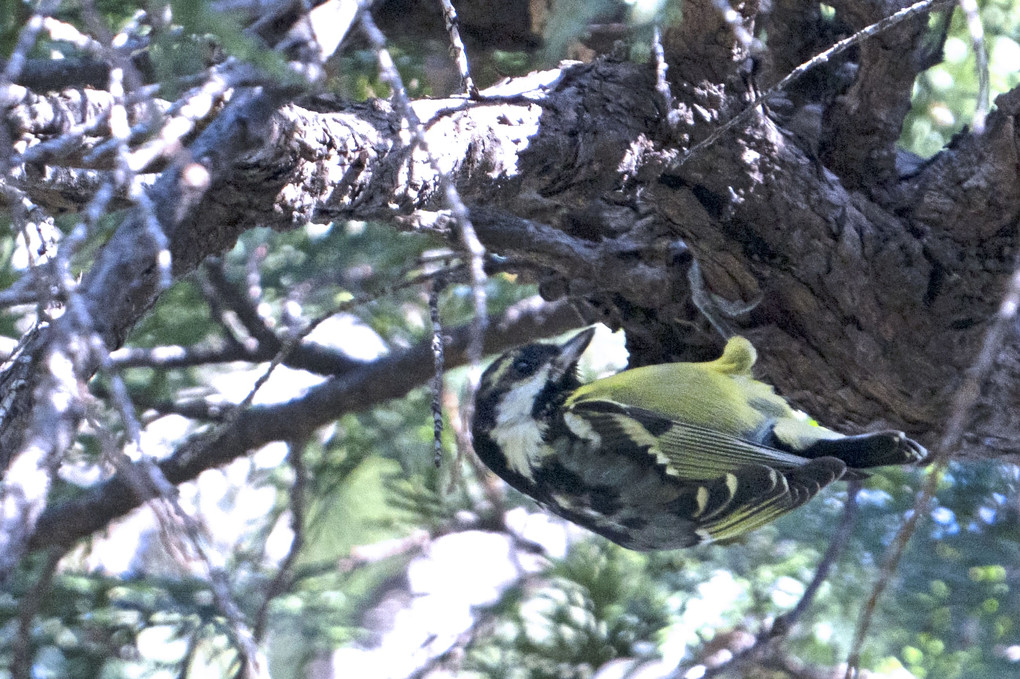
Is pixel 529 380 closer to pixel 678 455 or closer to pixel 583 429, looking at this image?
pixel 583 429

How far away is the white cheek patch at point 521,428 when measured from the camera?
262cm

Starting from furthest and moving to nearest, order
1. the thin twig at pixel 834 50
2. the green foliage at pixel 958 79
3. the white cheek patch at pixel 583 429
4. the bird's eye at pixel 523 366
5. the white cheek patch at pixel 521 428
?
the green foliage at pixel 958 79 < the bird's eye at pixel 523 366 < the white cheek patch at pixel 521 428 < the white cheek patch at pixel 583 429 < the thin twig at pixel 834 50

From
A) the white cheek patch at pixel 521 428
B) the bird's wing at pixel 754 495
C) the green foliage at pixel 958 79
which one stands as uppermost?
the green foliage at pixel 958 79

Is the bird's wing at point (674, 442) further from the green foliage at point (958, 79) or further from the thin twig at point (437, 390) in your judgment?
the green foliage at point (958, 79)

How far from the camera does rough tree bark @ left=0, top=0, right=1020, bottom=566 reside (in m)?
1.56

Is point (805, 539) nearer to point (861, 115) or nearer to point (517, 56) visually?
point (861, 115)

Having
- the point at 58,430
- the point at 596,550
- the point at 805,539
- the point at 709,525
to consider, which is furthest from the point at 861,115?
the point at 596,550

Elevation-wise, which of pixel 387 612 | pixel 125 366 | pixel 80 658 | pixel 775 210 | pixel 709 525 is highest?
pixel 775 210

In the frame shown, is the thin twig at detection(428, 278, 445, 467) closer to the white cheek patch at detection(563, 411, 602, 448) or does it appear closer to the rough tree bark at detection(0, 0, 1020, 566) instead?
the rough tree bark at detection(0, 0, 1020, 566)

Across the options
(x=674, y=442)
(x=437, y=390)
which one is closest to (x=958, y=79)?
(x=674, y=442)

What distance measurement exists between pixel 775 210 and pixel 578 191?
45 cm

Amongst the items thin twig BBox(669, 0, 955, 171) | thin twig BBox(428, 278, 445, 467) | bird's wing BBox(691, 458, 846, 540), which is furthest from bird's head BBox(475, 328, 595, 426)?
thin twig BBox(669, 0, 955, 171)

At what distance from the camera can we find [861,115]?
7.02 feet

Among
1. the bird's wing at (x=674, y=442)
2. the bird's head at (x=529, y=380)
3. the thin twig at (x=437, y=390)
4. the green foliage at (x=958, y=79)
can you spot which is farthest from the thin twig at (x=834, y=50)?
the green foliage at (x=958, y=79)
